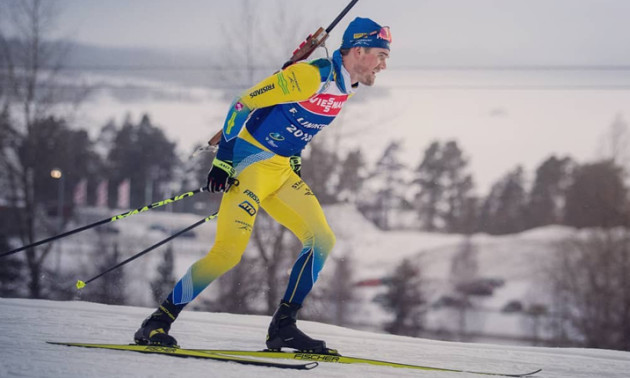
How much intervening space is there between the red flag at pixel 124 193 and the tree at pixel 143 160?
6.3 inches

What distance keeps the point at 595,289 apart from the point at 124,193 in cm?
1688

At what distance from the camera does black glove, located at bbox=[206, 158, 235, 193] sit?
8.66 feet

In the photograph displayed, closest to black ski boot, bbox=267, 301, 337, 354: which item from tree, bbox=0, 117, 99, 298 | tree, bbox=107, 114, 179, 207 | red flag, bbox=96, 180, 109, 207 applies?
tree, bbox=0, 117, 99, 298

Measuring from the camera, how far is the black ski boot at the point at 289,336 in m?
2.80

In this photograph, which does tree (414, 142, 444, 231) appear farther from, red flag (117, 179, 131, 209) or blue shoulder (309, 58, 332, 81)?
blue shoulder (309, 58, 332, 81)

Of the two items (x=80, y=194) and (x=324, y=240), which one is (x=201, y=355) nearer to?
(x=324, y=240)

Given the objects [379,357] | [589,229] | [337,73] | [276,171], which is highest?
[589,229]

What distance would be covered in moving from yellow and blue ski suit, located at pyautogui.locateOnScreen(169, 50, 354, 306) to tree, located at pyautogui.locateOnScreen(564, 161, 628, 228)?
66.1 ft

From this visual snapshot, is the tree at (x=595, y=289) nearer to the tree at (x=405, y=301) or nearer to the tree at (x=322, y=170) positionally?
the tree at (x=405, y=301)

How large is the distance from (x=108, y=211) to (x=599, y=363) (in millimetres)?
23371

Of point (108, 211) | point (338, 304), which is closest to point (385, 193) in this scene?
point (338, 304)

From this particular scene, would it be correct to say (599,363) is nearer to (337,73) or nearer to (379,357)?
(379,357)

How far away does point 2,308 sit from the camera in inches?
153

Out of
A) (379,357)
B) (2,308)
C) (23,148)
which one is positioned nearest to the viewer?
(379,357)
